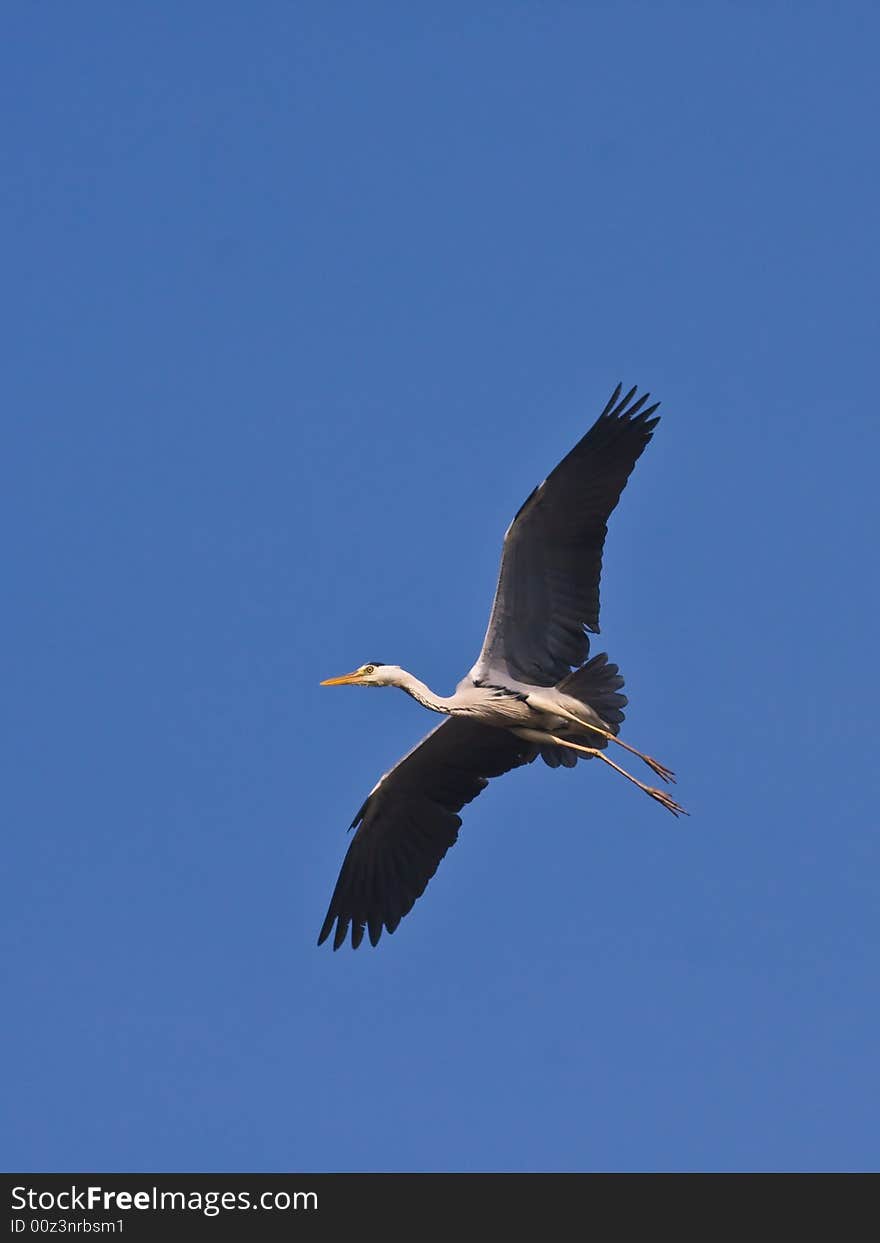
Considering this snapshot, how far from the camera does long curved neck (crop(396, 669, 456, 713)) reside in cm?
1675

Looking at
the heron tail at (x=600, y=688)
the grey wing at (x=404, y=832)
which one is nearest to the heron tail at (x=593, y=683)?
the heron tail at (x=600, y=688)

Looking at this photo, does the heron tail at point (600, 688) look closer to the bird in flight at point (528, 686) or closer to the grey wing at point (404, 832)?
the bird in flight at point (528, 686)

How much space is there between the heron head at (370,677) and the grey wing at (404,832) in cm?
103

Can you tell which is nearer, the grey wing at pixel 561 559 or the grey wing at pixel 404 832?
the grey wing at pixel 561 559

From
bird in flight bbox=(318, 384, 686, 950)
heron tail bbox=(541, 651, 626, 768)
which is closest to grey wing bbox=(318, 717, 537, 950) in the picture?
bird in flight bbox=(318, 384, 686, 950)

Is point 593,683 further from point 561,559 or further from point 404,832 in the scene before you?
point 404,832

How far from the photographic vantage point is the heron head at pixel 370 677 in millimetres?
17188

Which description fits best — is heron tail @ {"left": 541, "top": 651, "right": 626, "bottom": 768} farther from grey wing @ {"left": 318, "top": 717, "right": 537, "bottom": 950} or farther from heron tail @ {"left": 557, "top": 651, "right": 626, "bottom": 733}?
grey wing @ {"left": 318, "top": 717, "right": 537, "bottom": 950}

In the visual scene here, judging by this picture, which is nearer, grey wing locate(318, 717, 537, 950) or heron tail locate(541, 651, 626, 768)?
heron tail locate(541, 651, 626, 768)

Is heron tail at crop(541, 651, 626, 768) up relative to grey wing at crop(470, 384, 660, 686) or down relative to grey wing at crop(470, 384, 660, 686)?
down

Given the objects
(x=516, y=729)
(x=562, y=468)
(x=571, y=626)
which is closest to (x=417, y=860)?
(x=516, y=729)

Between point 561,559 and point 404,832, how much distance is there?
3565 millimetres
